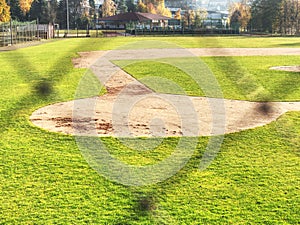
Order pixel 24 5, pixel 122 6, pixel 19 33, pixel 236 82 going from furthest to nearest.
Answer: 1. pixel 122 6
2. pixel 24 5
3. pixel 19 33
4. pixel 236 82

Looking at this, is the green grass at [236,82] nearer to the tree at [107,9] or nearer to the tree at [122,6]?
the tree at [107,9]

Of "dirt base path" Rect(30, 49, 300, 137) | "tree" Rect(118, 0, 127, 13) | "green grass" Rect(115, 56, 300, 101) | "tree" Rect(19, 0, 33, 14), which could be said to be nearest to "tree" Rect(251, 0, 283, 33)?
"tree" Rect(118, 0, 127, 13)

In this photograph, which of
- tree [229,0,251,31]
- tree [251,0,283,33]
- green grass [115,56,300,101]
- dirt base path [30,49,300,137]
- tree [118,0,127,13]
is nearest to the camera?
dirt base path [30,49,300,137]

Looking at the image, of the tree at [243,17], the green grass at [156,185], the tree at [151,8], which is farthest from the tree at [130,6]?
the green grass at [156,185]

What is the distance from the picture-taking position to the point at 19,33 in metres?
21.6

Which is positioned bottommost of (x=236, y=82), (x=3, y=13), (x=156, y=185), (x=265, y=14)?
(x=156, y=185)

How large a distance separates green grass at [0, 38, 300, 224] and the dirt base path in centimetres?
29

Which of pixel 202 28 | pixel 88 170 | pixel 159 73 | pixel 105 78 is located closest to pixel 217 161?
pixel 88 170

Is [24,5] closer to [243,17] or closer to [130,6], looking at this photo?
[130,6]

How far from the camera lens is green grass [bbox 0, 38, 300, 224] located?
8.38ft

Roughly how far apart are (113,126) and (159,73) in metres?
4.86

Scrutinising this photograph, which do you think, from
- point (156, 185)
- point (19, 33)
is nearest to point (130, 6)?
point (19, 33)

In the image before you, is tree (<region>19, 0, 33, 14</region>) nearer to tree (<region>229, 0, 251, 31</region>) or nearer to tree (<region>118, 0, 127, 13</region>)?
tree (<region>118, 0, 127, 13</region>)

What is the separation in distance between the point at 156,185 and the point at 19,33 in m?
20.4
